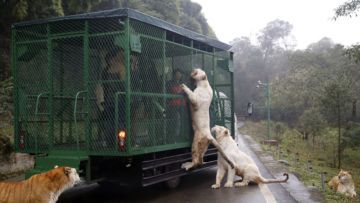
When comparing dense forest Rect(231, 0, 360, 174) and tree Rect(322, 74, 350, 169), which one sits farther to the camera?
dense forest Rect(231, 0, 360, 174)

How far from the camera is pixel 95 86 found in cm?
756

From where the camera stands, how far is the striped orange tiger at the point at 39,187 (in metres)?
5.85

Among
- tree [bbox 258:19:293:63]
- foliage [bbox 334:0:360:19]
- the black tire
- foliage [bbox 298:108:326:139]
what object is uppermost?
tree [bbox 258:19:293:63]

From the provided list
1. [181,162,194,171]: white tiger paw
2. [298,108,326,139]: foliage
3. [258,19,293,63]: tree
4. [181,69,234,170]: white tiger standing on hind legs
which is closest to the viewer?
[181,162,194,171]: white tiger paw

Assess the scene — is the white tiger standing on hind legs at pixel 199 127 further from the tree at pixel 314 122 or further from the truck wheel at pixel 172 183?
the tree at pixel 314 122

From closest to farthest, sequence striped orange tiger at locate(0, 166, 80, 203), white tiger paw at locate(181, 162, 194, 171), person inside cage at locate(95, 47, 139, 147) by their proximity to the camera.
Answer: striped orange tiger at locate(0, 166, 80, 203), person inside cage at locate(95, 47, 139, 147), white tiger paw at locate(181, 162, 194, 171)

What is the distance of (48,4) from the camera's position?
16266 mm

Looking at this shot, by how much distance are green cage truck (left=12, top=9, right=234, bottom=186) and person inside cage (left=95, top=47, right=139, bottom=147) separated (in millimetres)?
17

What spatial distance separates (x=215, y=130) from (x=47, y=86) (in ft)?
12.6

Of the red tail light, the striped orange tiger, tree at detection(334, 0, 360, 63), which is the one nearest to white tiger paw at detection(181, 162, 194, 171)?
the red tail light

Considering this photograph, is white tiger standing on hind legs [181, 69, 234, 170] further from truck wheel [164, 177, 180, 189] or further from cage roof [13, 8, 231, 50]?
cage roof [13, 8, 231, 50]

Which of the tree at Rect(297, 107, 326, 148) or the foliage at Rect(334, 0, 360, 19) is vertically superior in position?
the foliage at Rect(334, 0, 360, 19)

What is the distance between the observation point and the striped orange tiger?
585cm

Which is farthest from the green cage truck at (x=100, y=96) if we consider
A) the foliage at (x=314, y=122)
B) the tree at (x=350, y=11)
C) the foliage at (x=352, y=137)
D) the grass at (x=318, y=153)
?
the foliage at (x=314, y=122)
